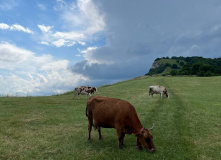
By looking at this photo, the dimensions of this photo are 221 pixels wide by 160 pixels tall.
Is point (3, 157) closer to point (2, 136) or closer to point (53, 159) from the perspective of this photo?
point (53, 159)

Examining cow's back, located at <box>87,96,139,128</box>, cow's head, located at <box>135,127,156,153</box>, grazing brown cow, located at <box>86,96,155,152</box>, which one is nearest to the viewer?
cow's head, located at <box>135,127,156,153</box>

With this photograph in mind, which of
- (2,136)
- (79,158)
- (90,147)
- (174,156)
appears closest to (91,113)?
(90,147)

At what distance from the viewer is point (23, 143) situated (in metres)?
9.38

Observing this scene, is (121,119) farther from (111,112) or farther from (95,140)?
(95,140)

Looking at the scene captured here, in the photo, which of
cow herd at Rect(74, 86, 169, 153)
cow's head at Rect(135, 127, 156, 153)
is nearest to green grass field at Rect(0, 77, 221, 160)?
cow's head at Rect(135, 127, 156, 153)

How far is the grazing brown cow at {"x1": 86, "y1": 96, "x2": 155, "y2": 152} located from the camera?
776cm

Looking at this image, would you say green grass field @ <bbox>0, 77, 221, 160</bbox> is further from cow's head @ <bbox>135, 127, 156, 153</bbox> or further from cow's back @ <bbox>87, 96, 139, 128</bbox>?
cow's back @ <bbox>87, 96, 139, 128</bbox>

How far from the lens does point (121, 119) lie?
812 cm

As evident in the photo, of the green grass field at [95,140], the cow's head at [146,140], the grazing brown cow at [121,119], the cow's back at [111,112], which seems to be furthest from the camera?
the cow's back at [111,112]

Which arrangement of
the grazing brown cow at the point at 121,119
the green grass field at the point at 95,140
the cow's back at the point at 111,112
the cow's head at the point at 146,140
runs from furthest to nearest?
the cow's back at the point at 111,112, the green grass field at the point at 95,140, the grazing brown cow at the point at 121,119, the cow's head at the point at 146,140

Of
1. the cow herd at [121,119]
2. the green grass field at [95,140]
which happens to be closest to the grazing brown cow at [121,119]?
the cow herd at [121,119]

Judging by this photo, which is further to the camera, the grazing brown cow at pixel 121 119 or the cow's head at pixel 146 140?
the grazing brown cow at pixel 121 119

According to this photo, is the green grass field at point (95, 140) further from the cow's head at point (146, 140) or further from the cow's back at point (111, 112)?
the cow's back at point (111, 112)

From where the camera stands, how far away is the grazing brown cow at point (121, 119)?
25.5ft
